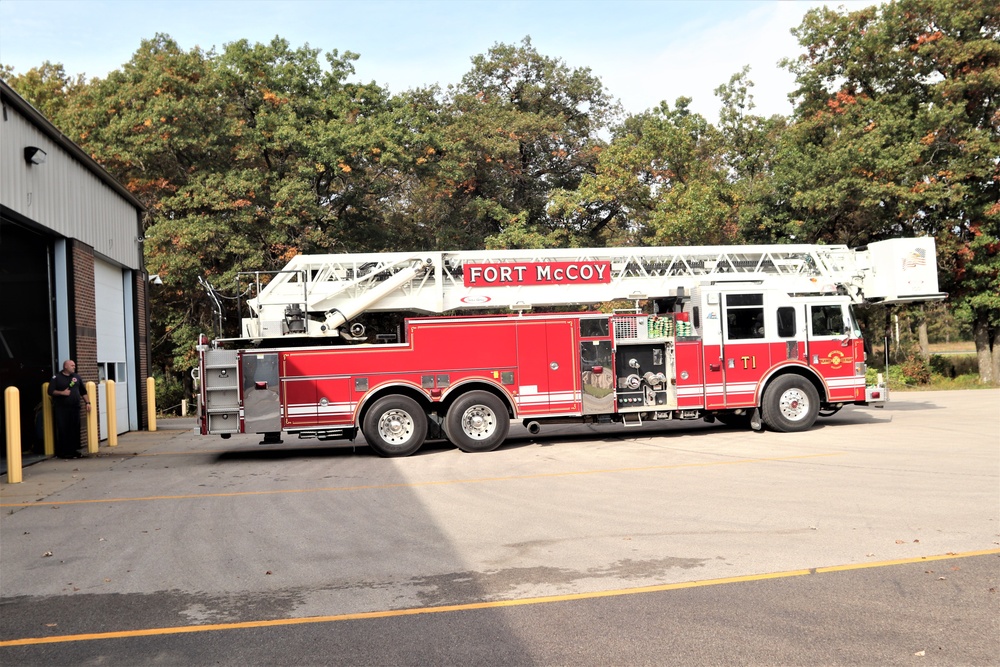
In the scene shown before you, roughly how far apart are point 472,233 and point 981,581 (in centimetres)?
3042

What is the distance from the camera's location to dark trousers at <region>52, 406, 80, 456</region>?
1541cm

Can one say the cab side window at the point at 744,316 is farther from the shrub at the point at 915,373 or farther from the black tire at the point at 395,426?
the shrub at the point at 915,373

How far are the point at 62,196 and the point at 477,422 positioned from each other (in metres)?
9.09

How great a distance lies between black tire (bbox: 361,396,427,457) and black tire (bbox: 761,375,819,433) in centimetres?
652

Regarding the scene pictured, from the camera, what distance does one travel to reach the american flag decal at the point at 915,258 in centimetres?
1705

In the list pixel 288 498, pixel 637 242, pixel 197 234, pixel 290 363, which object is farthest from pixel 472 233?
pixel 288 498

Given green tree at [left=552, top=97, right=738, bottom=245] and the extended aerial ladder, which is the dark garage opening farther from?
green tree at [left=552, top=97, right=738, bottom=245]

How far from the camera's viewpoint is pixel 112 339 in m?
20.1

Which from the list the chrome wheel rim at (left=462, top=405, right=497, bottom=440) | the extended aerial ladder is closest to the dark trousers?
the extended aerial ladder

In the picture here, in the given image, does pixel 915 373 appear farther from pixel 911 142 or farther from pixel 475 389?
pixel 475 389

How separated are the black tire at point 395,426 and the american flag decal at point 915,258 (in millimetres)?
10052

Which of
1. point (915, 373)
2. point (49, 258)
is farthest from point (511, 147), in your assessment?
point (49, 258)

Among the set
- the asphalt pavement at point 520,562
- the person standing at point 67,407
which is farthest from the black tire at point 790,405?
the person standing at point 67,407

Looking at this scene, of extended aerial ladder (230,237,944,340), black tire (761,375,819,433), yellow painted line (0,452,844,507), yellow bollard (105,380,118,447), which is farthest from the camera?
yellow bollard (105,380,118,447)
